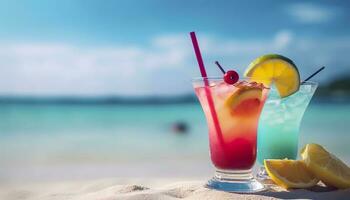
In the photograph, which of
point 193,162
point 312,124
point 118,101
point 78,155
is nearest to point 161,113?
point 118,101

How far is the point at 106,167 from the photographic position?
5.25 metres

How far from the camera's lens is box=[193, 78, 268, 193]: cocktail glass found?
90.4 inches

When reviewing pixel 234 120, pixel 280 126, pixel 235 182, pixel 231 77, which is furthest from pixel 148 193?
pixel 280 126

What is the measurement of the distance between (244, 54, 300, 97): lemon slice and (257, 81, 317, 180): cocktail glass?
12 cm

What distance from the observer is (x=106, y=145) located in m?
7.96

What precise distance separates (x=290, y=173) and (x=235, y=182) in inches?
10.1

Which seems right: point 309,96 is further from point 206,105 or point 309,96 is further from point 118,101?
point 118,101

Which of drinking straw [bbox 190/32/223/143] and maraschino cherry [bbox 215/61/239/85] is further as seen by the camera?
drinking straw [bbox 190/32/223/143]

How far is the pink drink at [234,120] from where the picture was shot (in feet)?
7.52

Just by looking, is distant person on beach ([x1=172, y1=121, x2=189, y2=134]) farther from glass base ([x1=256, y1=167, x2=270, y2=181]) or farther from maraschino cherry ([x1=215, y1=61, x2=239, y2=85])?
maraschino cherry ([x1=215, y1=61, x2=239, y2=85])

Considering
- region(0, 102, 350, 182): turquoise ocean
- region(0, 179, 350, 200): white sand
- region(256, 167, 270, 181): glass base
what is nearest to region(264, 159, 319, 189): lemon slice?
region(0, 179, 350, 200): white sand

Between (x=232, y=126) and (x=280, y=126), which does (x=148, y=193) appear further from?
(x=280, y=126)

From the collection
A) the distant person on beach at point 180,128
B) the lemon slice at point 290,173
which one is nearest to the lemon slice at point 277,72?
the lemon slice at point 290,173

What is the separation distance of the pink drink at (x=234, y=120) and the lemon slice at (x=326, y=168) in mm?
238
